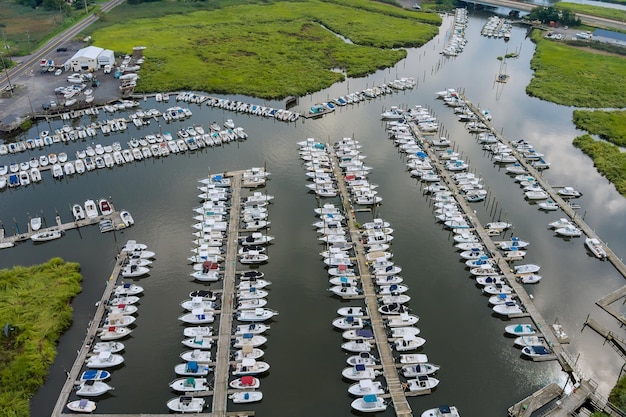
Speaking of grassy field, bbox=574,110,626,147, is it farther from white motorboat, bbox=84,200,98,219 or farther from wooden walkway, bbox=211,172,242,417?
white motorboat, bbox=84,200,98,219

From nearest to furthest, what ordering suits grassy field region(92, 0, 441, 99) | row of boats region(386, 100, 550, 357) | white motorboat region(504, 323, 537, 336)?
1. white motorboat region(504, 323, 537, 336)
2. row of boats region(386, 100, 550, 357)
3. grassy field region(92, 0, 441, 99)

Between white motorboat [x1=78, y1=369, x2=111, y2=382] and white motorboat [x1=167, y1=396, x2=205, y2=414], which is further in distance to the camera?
white motorboat [x1=78, y1=369, x2=111, y2=382]

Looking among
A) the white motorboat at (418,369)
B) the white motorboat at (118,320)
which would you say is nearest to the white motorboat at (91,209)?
the white motorboat at (118,320)

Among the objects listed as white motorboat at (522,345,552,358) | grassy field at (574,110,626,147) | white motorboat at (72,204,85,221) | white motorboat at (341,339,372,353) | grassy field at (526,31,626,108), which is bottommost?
white motorboat at (341,339,372,353)

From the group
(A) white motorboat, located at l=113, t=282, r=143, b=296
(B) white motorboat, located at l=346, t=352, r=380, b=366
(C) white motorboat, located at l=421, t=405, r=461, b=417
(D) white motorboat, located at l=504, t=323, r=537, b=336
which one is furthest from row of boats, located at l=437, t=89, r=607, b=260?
(A) white motorboat, located at l=113, t=282, r=143, b=296

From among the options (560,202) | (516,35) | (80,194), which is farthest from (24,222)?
(516,35)

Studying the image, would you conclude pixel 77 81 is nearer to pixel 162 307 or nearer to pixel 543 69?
pixel 162 307
